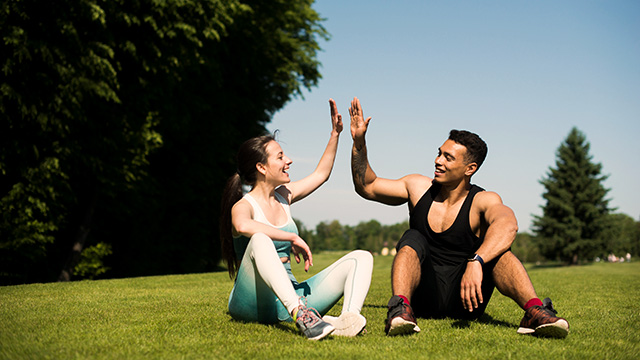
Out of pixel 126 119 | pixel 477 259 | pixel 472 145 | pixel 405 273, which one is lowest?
pixel 405 273

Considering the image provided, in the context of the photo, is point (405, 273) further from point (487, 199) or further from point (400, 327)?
point (487, 199)

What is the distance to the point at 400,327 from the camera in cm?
379

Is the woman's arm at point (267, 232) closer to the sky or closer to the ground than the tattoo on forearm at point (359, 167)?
closer to the ground

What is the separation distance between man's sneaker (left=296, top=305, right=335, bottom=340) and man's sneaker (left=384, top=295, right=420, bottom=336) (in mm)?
542

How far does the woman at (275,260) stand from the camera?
3654 millimetres

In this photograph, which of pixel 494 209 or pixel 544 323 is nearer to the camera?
pixel 544 323

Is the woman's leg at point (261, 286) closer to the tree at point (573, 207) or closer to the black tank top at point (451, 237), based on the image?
the black tank top at point (451, 237)

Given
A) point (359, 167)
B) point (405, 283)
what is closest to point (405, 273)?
point (405, 283)

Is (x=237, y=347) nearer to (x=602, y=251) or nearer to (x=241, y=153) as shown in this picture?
(x=241, y=153)

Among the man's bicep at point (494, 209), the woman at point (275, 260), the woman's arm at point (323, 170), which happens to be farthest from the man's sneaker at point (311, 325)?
the man's bicep at point (494, 209)

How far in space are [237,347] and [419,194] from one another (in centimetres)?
239

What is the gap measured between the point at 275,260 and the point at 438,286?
5.50 ft

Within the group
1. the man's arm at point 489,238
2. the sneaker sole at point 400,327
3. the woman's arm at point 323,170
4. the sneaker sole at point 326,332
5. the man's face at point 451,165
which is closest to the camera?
the sneaker sole at point 326,332

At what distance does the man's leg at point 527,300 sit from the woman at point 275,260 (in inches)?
44.7
